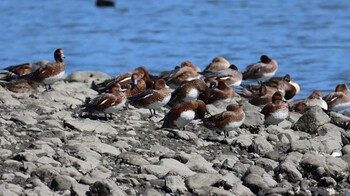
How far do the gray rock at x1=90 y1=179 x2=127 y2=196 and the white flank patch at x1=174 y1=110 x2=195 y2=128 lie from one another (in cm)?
356

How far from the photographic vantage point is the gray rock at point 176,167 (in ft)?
40.1

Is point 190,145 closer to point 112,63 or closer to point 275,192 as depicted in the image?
point 275,192

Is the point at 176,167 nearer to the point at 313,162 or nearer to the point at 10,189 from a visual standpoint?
the point at 313,162

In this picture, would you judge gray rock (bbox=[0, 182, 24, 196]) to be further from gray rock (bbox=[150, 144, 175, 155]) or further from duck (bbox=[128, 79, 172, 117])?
duck (bbox=[128, 79, 172, 117])

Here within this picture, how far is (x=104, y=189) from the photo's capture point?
435 inches

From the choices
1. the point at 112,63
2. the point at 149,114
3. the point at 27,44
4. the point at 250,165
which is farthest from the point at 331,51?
the point at 250,165

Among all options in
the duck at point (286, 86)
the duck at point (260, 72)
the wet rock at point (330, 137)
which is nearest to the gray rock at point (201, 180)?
the wet rock at point (330, 137)

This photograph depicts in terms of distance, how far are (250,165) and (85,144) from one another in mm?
2321

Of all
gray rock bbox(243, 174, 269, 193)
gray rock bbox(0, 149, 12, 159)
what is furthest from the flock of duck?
gray rock bbox(0, 149, 12, 159)

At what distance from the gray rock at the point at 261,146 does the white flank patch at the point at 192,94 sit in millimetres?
2797

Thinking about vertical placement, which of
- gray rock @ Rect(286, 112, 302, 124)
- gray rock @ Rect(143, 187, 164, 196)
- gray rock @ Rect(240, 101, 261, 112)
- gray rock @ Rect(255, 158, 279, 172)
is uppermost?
gray rock @ Rect(143, 187, 164, 196)

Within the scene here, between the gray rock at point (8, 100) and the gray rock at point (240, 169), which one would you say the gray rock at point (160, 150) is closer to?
the gray rock at point (240, 169)

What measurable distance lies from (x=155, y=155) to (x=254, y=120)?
9.40ft

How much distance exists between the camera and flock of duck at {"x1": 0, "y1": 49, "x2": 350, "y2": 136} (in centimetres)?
1470
